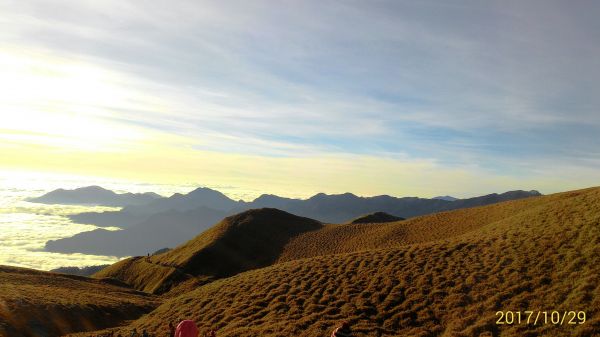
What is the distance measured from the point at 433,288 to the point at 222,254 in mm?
52982

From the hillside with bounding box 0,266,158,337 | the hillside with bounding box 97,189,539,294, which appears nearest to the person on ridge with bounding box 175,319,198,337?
the hillside with bounding box 0,266,158,337

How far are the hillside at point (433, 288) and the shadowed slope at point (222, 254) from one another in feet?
96.9

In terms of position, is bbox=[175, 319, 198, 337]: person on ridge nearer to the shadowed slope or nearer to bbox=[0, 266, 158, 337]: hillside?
bbox=[0, 266, 158, 337]: hillside

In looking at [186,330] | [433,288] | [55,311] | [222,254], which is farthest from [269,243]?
[186,330]

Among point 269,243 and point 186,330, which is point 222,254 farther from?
point 186,330

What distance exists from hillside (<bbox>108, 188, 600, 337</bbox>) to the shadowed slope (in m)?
29.5

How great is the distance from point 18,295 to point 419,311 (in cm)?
3788

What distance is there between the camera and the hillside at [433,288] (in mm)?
22000

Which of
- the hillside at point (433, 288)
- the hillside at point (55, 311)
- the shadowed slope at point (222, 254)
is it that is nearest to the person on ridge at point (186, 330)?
the hillside at point (433, 288)

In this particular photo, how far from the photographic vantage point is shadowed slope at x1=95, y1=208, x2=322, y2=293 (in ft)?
220

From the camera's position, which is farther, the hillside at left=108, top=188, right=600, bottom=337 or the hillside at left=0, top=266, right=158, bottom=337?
the hillside at left=0, top=266, right=158, bottom=337

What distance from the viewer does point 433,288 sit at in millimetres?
26734

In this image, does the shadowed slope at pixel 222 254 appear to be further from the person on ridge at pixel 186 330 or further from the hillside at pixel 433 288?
the person on ridge at pixel 186 330

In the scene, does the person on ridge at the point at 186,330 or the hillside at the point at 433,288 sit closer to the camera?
the person on ridge at the point at 186,330
